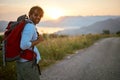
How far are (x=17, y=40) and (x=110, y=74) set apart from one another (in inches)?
Result: 230

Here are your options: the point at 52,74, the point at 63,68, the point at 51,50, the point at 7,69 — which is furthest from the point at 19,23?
the point at 51,50

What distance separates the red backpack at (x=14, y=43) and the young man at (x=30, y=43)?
0.19 feet

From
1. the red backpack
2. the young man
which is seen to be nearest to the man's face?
the young man

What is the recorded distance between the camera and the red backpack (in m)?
3.63

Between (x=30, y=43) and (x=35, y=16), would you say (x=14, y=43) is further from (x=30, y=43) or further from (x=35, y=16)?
(x=35, y=16)

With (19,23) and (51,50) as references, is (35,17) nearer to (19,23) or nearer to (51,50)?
(19,23)

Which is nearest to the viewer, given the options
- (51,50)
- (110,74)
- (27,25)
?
(27,25)

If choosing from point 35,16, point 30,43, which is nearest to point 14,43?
point 30,43

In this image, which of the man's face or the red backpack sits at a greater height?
the man's face

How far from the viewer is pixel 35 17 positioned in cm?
387

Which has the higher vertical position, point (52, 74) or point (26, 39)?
point (26, 39)

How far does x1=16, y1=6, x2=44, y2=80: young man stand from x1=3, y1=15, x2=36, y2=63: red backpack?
0.06m

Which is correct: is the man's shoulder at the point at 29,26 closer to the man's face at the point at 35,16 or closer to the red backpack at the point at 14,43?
the red backpack at the point at 14,43

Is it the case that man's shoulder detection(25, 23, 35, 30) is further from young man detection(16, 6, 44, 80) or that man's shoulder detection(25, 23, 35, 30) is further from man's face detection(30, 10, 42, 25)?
man's face detection(30, 10, 42, 25)
